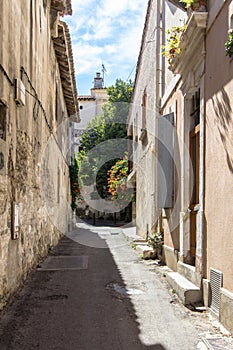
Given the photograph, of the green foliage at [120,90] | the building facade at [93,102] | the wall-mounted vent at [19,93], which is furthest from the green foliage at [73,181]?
the building facade at [93,102]

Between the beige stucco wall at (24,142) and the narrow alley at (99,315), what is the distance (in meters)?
0.45

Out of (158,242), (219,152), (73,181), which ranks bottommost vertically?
(158,242)

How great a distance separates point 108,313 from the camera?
17.0 ft

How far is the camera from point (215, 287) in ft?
16.2

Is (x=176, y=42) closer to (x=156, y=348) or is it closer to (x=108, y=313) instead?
Answer: (x=108, y=313)

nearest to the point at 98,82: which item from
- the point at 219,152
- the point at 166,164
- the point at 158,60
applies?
the point at 158,60

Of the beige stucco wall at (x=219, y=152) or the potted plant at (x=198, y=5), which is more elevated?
the potted plant at (x=198, y=5)

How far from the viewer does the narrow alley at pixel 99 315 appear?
4.19 metres

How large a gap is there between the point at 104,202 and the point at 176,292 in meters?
27.7

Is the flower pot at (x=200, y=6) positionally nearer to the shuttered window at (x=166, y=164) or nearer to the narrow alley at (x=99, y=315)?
the shuttered window at (x=166, y=164)

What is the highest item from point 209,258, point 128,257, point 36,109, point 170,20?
point 170,20

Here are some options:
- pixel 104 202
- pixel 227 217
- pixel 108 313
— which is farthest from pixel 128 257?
pixel 104 202

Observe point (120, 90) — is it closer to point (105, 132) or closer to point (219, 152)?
point (105, 132)

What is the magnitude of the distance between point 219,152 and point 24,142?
3.28 meters
